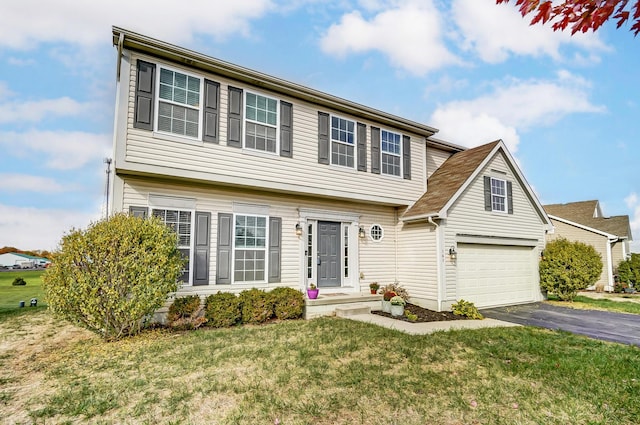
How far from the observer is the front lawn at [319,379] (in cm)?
377

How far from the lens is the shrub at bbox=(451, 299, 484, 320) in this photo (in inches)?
376

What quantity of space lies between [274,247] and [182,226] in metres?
2.48

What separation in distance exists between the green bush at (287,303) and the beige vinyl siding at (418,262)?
4069 millimetres

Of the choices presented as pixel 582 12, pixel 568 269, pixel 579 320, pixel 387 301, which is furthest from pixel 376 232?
pixel 582 12

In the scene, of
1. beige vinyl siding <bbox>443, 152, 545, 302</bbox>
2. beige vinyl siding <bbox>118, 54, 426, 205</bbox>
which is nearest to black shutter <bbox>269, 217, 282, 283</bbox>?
beige vinyl siding <bbox>118, 54, 426, 205</bbox>

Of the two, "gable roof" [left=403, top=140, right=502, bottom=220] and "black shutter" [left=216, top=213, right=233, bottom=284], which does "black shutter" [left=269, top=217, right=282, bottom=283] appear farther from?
→ "gable roof" [left=403, top=140, right=502, bottom=220]

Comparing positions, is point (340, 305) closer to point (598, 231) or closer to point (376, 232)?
point (376, 232)

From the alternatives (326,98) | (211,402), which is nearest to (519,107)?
(326,98)

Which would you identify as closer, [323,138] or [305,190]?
[305,190]

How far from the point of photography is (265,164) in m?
9.07

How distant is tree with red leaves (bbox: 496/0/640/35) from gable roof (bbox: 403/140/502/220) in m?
8.31

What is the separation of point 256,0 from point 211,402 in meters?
8.37

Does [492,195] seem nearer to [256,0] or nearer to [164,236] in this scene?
[256,0]

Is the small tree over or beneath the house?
beneath
